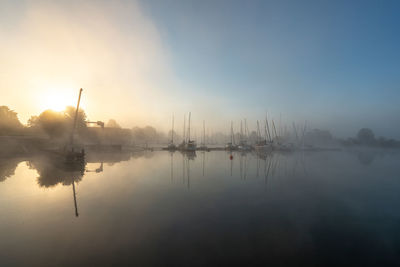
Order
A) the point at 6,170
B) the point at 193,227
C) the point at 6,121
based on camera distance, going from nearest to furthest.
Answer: the point at 193,227 → the point at 6,170 → the point at 6,121

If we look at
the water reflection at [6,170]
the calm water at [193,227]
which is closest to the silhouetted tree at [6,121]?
the water reflection at [6,170]

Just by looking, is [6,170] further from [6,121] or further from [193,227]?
[6,121]

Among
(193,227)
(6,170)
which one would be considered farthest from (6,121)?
(193,227)

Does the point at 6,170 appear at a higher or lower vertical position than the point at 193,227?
higher

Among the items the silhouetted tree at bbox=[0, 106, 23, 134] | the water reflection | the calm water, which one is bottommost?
the calm water

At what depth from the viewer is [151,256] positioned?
Result: 294 inches

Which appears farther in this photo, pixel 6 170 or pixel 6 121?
pixel 6 121

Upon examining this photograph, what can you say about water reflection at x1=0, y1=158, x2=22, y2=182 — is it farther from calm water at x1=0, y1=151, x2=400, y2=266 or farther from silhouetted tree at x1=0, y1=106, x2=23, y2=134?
silhouetted tree at x1=0, y1=106, x2=23, y2=134

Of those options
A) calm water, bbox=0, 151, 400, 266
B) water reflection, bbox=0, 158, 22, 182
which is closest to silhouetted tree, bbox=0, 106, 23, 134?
water reflection, bbox=0, 158, 22, 182

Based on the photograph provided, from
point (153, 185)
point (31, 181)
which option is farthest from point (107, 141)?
point (153, 185)

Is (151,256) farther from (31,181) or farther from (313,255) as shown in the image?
(31,181)

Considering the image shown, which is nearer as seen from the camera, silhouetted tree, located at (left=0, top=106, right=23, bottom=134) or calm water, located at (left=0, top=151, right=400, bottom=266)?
calm water, located at (left=0, top=151, right=400, bottom=266)

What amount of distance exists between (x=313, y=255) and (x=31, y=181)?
27.7 meters

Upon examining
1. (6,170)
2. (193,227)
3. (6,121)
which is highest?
(6,121)
